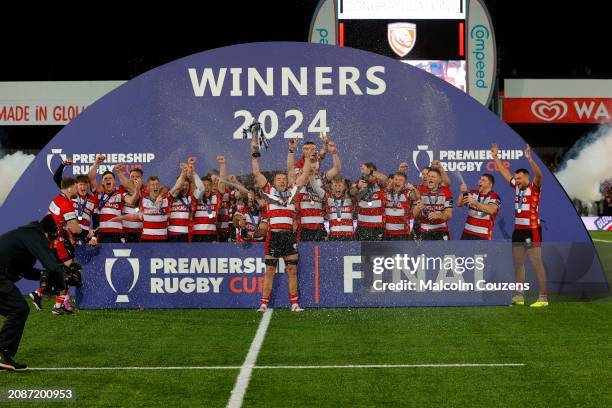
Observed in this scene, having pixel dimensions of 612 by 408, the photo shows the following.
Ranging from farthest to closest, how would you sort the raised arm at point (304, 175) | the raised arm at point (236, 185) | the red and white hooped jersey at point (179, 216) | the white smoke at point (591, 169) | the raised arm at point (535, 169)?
the white smoke at point (591, 169), the raised arm at point (236, 185), the red and white hooped jersey at point (179, 216), the raised arm at point (535, 169), the raised arm at point (304, 175)

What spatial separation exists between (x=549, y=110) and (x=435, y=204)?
16258 mm

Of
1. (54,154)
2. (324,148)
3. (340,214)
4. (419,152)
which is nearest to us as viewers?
(340,214)

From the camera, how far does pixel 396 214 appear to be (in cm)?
1552

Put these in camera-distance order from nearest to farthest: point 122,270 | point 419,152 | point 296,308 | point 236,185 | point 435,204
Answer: point 296,308 < point 122,270 < point 435,204 < point 236,185 < point 419,152

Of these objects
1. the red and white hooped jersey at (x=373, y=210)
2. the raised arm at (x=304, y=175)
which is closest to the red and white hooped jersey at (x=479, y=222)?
the red and white hooped jersey at (x=373, y=210)

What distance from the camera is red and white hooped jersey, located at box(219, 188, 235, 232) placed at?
16.6 meters

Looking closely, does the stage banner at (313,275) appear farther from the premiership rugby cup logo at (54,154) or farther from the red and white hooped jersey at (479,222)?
the premiership rugby cup logo at (54,154)

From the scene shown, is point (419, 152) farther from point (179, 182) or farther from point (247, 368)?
point (247, 368)

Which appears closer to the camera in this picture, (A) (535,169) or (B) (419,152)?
(A) (535,169)

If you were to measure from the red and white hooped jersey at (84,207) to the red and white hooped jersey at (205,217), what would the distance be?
64.9 inches

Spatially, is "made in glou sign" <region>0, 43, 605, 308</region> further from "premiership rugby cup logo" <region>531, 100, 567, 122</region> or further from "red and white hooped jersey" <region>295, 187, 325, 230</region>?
"premiership rugby cup logo" <region>531, 100, 567, 122</region>

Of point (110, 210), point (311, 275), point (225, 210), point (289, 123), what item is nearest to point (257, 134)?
point (289, 123)

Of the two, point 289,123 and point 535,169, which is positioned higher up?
point 289,123

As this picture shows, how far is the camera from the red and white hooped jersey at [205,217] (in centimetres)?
1592
